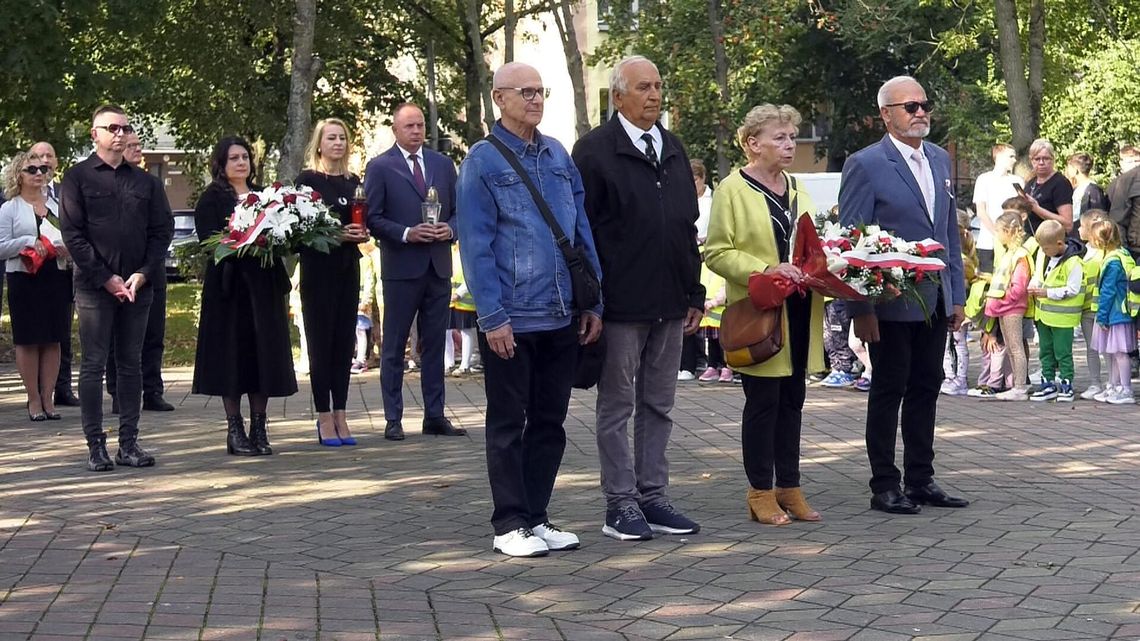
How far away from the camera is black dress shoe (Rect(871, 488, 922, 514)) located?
8.34 meters

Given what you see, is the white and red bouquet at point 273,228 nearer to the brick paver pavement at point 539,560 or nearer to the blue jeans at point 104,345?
the blue jeans at point 104,345

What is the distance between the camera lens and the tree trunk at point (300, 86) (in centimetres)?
2033

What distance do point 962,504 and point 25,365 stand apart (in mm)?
7947

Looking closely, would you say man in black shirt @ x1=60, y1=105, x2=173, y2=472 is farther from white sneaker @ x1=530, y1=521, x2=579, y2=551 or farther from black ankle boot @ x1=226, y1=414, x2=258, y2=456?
white sneaker @ x1=530, y1=521, x2=579, y2=551

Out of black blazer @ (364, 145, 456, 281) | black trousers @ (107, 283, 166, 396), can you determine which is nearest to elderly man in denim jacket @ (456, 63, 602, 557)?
black blazer @ (364, 145, 456, 281)

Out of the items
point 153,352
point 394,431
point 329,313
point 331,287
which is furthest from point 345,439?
point 153,352

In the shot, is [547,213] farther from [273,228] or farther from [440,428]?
[440,428]

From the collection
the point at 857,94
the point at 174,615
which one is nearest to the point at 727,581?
the point at 174,615

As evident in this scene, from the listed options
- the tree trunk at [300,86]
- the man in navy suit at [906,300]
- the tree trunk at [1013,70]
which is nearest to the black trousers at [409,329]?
the man in navy suit at [906,300]

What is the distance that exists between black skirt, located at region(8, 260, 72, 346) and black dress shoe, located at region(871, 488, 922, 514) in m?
7.58

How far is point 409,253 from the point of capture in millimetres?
11227

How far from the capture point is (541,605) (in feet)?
21.1

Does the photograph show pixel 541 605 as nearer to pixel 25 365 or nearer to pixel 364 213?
pixel 364 213

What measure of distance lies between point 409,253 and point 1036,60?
52.8 ft
